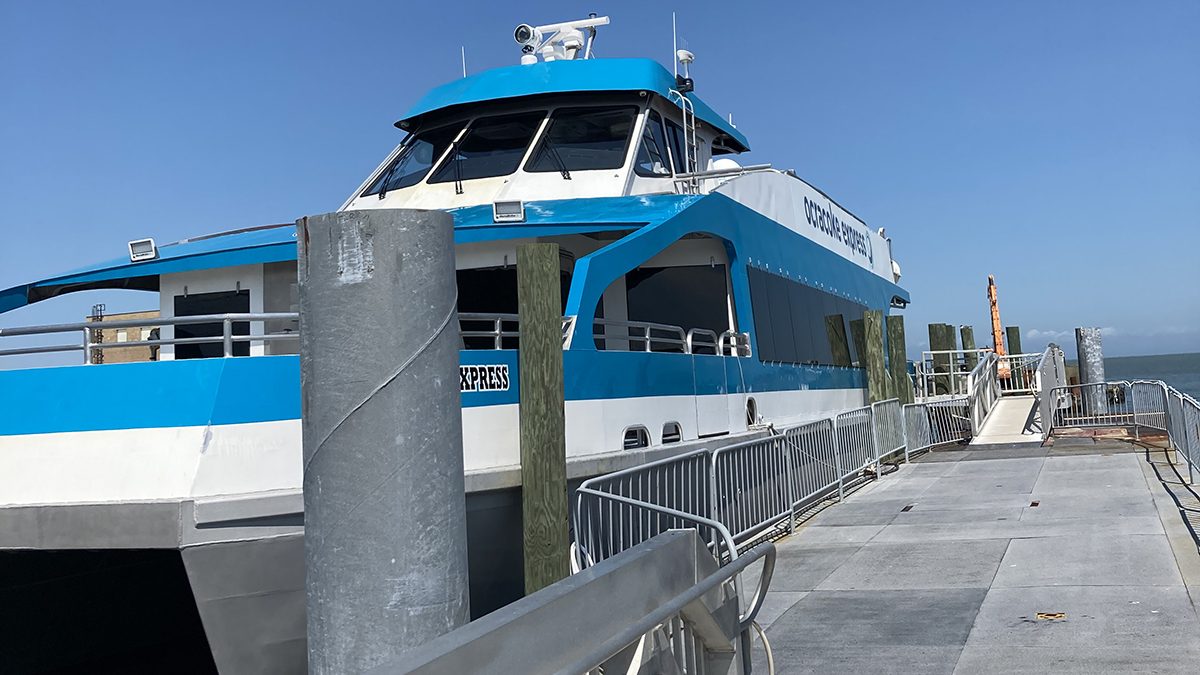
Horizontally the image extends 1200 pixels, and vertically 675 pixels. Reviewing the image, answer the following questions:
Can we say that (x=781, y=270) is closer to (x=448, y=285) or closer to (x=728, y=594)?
(x=728, y=594)

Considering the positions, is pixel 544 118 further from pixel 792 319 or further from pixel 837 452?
pixel 837 452

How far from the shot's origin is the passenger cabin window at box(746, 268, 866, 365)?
13.0 metres

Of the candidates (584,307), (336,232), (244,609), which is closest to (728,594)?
(336,232)

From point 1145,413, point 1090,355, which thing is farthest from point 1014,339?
point 1145,413

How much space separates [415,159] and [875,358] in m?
8.79

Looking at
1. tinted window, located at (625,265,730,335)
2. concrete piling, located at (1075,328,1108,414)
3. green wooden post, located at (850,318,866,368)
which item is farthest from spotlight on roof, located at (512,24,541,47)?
concrete piling, located at (1075,328,1108,414)

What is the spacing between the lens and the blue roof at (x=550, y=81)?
12.2 meters

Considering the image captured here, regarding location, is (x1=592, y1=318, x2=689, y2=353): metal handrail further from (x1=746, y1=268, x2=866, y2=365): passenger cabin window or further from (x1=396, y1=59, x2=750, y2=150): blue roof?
(x1=396, y1=59, x2=750, y2=150): blue roof

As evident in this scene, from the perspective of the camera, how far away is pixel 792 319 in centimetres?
1461

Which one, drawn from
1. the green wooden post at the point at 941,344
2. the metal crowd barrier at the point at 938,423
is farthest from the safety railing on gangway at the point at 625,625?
the green wooden post at the point at 941,344

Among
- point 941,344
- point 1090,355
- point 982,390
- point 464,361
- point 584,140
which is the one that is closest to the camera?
point 464,361

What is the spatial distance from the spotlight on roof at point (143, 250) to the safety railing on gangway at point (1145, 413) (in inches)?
419

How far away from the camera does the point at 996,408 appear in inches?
998

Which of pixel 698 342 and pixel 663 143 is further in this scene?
pixel 663 143
